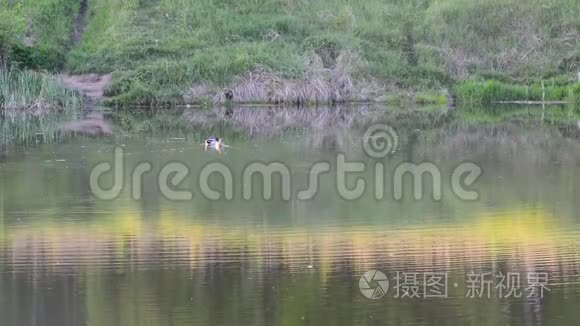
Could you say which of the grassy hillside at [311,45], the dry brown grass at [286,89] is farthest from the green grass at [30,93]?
the dry brown grass at [286,89]

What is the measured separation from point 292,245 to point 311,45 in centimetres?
3352

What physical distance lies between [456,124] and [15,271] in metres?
23.4

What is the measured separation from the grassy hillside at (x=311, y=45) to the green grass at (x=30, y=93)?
98.4 inches

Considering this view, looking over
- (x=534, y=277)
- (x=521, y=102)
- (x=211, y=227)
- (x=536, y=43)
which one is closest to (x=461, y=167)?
(x=211, y=227)

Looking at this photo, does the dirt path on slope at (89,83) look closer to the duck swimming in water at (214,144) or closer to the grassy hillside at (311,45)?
the grassy hillside at (311,45)

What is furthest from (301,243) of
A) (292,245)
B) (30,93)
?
(30,93)

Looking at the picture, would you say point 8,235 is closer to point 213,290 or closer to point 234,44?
point 213,290

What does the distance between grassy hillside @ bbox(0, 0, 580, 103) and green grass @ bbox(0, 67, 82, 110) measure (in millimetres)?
2498

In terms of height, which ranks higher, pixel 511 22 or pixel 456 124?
pixel 511 22

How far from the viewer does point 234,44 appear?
47.4 meters

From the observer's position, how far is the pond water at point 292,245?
37.4ft

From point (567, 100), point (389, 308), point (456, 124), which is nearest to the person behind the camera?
point (389, 308)

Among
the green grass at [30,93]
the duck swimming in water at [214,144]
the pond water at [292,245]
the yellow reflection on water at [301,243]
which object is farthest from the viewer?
the green grass at [30,93]

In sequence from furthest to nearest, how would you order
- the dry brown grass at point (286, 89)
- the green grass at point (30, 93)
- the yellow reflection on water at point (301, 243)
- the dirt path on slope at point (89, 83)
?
the dirt path on slope at point (89, 83), the dry brown grass at point (286, 89), the green grass at point (30, 93), the yellow reflection on water at point (301, 243)
